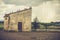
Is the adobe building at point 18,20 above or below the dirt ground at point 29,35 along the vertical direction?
above

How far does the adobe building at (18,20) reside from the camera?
245cm

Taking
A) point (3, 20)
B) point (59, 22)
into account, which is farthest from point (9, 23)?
point (59, 22)

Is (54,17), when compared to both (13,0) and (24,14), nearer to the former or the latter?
(24,14)

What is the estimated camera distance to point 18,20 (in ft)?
8.06

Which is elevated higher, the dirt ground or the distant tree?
the distant tree

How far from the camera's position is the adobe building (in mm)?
2449

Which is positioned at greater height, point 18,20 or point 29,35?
point 18,20

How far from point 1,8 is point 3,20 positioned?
201 millimetres

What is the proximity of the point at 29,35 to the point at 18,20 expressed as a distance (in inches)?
11.8

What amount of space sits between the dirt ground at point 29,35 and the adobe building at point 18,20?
80 mm

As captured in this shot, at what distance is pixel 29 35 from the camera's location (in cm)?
246

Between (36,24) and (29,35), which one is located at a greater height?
(36,24)

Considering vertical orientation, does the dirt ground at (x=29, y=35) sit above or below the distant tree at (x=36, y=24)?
below

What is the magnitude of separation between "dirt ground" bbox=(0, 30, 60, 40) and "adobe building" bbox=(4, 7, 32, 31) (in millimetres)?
80
